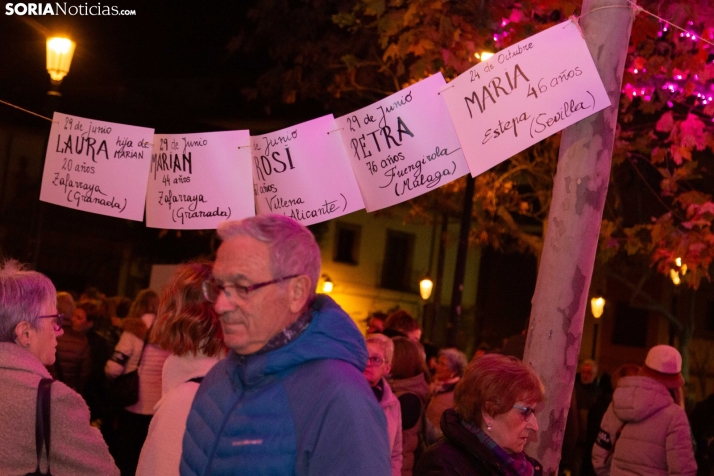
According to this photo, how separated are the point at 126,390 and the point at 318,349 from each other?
4.91 m

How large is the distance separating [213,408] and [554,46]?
8.57ft

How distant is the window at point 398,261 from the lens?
145ft

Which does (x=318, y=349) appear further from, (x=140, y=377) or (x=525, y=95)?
(x=140, y=377)

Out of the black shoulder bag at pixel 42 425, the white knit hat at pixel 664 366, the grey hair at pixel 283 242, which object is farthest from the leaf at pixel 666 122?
the grey hair at pixel 283 242

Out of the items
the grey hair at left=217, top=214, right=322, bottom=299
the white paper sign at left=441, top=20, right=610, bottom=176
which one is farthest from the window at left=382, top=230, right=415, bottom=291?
the grey hair at left=217, top=214, right=322, bottom=299

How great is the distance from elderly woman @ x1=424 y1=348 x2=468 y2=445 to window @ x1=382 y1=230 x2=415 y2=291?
118 ft

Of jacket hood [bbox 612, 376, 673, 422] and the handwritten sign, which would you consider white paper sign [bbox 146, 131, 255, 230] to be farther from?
jacket hood [bbox 612, 376, 673, 422]

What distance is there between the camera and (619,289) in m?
42.2

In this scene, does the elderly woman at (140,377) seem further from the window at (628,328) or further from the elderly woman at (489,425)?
the window at (628,328)

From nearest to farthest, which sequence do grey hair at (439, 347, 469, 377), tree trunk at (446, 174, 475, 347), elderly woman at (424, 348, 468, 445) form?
elderly woman at (424, 348, 468, 445) → grey hair at (439, 347, 469, 377) → tree trunk at (446, 174, 475, 347)

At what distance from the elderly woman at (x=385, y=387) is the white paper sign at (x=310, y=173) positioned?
1.17 m

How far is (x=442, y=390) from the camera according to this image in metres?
7.39

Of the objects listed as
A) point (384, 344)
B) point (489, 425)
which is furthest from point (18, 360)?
point (384, 344)

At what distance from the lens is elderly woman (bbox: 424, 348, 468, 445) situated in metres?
7.26
